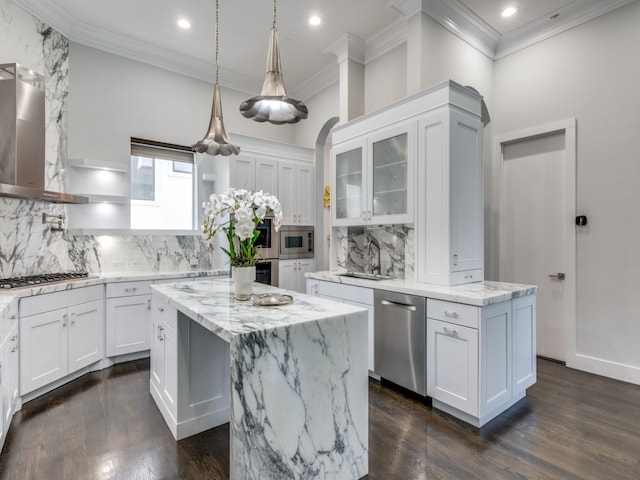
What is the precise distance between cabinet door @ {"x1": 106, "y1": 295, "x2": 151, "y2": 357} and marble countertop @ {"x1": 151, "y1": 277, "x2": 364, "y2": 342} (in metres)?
1.31

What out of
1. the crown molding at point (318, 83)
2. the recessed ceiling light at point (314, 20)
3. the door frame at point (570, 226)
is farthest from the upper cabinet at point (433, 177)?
the crown molding at point (318, 83)

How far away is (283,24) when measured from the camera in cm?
369

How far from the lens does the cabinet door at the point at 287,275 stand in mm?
4562

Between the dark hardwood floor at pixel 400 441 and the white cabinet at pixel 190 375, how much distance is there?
101 mm

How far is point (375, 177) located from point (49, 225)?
3.38 m

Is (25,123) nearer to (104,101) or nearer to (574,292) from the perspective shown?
(104,101)

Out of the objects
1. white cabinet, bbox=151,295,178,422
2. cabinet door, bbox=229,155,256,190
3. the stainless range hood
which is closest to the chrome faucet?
cabinet door, bbox=229,155,256,190

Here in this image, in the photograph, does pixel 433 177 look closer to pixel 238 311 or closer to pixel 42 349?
pixel 238 311

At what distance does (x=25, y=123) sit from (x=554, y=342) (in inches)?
215

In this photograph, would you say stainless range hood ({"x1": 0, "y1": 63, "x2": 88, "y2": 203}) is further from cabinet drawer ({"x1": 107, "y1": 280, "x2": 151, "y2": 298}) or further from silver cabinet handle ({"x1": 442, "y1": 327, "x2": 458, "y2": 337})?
silver cabinet handle ({"x1": 442, "y1": 327, "x2": 458, "y2": 337})

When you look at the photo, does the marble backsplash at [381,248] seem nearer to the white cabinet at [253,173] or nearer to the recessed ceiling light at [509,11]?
the white cabinet at [253,173]

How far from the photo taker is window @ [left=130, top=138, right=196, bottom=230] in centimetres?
421

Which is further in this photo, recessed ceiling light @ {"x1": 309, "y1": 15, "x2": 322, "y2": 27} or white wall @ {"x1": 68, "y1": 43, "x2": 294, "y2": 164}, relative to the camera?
white wall @ {"x1": 68, "y1": 43, "x2": 294, "y2": 164}

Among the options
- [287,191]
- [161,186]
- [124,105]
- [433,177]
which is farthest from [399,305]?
[124,105]
